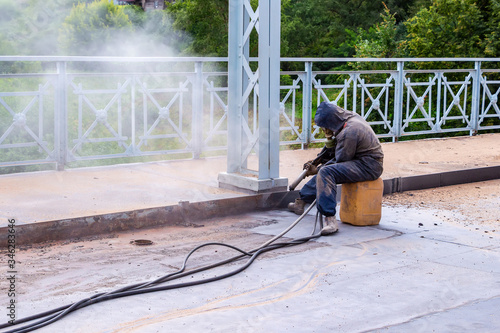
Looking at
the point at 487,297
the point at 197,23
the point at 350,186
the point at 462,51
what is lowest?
the point at 487,297

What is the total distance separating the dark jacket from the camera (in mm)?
6938

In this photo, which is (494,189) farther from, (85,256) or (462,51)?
(462,51)

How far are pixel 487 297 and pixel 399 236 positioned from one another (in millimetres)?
1861

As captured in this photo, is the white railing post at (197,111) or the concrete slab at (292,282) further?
the white railing post at (197,111)

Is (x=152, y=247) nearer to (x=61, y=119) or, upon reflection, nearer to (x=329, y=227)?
(x=329, y=227)

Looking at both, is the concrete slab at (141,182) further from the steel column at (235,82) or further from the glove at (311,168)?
the glove at (311,168)

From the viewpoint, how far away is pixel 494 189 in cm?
936

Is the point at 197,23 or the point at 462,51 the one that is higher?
the point at 197,23

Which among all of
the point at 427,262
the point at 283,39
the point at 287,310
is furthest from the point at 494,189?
the point at 283,39

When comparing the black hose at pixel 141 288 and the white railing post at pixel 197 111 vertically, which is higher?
the white railing post at pixel 197 111

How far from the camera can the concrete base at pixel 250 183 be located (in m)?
7.84

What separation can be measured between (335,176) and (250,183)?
1351 millimetres

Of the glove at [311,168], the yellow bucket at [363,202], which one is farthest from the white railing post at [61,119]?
the yellow bucket at [363,202]

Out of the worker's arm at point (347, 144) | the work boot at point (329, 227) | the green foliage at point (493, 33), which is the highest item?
the green foliage at point (493, 33)
